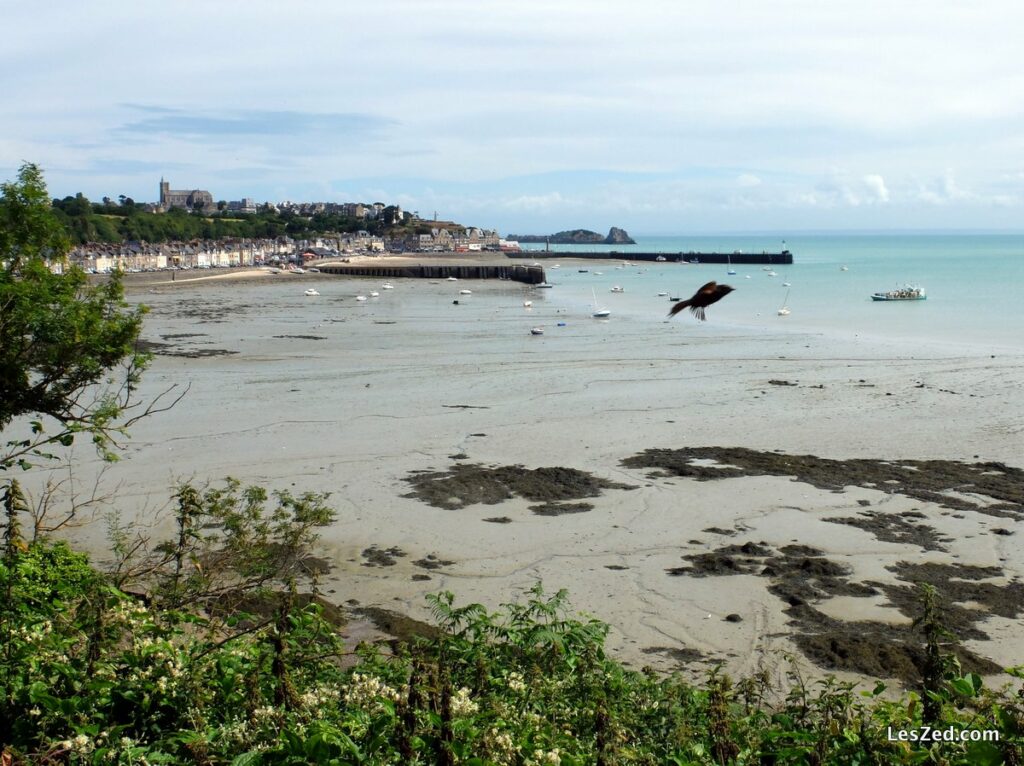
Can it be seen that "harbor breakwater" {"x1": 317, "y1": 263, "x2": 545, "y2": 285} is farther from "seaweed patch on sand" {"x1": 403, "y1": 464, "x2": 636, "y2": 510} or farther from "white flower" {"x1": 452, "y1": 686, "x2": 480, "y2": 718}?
"white flower" {"x1": 452, "y1": 686, "x2": 480, "y2": 718}

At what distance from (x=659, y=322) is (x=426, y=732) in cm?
4413

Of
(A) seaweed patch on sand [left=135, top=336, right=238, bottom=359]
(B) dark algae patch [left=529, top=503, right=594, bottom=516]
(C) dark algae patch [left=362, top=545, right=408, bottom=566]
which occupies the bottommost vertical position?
(C) dark algae patch [left=362, top=545, right=408, bottom=566]

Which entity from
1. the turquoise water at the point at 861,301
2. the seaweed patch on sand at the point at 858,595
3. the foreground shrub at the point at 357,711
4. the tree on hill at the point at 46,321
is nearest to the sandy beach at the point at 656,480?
the seaweed patch on sand at the point at 858,595

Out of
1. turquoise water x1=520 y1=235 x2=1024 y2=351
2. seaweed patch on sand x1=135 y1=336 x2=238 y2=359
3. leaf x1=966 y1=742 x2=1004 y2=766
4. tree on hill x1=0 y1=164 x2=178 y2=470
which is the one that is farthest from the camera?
turquoise water x1=520 y1=235 x2=1024 y2=351

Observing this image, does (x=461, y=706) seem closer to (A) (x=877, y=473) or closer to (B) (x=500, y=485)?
(B) (x=500, y=485)

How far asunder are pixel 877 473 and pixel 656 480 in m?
3.78

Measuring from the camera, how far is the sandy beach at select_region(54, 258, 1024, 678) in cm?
1008

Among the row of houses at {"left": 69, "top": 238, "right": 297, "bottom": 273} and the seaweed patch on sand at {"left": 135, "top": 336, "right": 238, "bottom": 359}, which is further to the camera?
the row of houses at {"left": 69, "top": 238, "right": 297, "bottom": 273}

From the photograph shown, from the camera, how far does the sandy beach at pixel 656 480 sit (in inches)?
397

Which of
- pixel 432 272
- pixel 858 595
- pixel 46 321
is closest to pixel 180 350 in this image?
pixel 46 321

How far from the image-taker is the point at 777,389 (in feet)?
81.9

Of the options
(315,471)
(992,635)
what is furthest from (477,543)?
(992,635)

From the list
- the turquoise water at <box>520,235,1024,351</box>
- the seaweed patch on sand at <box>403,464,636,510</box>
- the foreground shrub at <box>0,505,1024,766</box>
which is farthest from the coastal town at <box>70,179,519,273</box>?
the foreground shrub at <box>0,505,1024,766</box>

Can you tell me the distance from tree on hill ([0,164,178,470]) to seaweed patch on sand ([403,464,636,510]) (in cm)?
597
